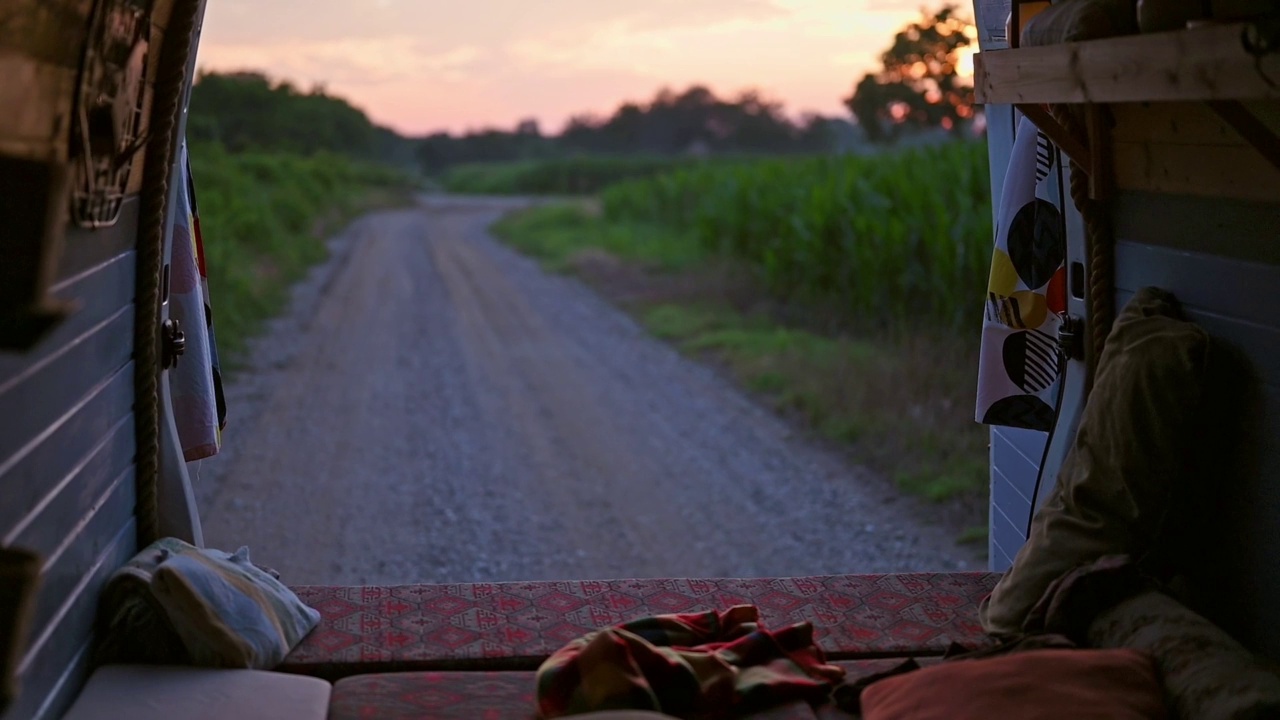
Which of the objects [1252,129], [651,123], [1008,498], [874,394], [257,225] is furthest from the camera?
[651,123]

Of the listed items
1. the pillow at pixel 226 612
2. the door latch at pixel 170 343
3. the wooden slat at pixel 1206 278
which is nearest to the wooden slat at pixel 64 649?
the pillow at pixel 226 612

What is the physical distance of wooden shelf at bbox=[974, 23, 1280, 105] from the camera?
1.82m

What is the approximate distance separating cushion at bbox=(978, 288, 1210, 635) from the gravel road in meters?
2.36

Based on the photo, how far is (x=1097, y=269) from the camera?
10.5 ft

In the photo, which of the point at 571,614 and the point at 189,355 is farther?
the point at 189,355

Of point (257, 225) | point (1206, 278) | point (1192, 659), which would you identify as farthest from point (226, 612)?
point (257, 225)

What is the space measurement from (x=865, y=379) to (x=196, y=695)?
646cm

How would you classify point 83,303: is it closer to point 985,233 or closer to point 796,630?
point 796,630

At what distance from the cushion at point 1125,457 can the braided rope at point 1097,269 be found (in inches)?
10.4

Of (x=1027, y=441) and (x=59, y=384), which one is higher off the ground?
(x=59, y=384)

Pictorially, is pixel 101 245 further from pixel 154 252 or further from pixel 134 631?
pixel 134 631

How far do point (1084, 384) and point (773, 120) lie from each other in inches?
1518

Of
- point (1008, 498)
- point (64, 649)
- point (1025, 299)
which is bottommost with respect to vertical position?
point (1008, 498)

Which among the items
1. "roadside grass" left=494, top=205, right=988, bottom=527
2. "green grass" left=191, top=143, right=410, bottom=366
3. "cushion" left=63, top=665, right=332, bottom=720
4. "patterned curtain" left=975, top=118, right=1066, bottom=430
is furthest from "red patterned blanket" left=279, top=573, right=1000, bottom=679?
"green grass" left=191, top=143, right=410, bottom=366
